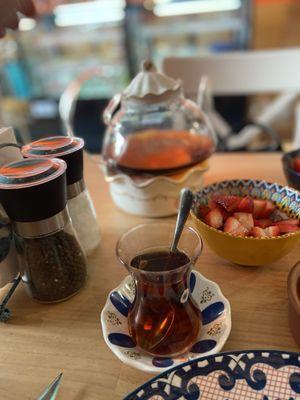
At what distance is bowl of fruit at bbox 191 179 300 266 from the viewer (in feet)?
1.78

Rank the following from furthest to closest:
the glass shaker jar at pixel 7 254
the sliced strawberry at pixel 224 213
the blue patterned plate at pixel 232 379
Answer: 1. the sliced strawberry at pixel 224 213
2. the glass shaker jar at pixel 7 254
3. the blue patterned plate at pixel 232 379

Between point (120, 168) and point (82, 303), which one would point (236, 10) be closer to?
point (120, 168)

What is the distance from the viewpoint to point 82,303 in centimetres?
55

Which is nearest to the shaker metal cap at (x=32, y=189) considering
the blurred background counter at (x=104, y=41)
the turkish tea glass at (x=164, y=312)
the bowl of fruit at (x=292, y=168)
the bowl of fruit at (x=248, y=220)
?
the turkish tea glass at (x=164, y=312)

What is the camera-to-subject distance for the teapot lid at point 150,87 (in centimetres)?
72

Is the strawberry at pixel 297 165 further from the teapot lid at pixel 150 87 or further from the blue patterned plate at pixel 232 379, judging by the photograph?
the blue patterned plate at pixel 232 379

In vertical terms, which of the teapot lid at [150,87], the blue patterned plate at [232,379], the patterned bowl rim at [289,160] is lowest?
the blue patterned plate at [232,379]

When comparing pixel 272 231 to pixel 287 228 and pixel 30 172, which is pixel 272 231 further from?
pixel 30 172

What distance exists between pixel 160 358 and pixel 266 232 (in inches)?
10.0

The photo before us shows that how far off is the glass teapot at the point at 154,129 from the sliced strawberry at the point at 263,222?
0.70ft

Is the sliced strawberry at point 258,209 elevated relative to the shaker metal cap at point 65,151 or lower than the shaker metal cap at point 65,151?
lower

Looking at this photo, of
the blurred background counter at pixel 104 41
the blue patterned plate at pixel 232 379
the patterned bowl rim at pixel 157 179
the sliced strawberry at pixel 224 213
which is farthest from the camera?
the blurred background counter at pixel 104 41

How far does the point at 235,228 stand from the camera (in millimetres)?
571

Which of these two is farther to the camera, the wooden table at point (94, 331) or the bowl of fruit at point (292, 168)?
the bowl of fruit at point (292, 168)
